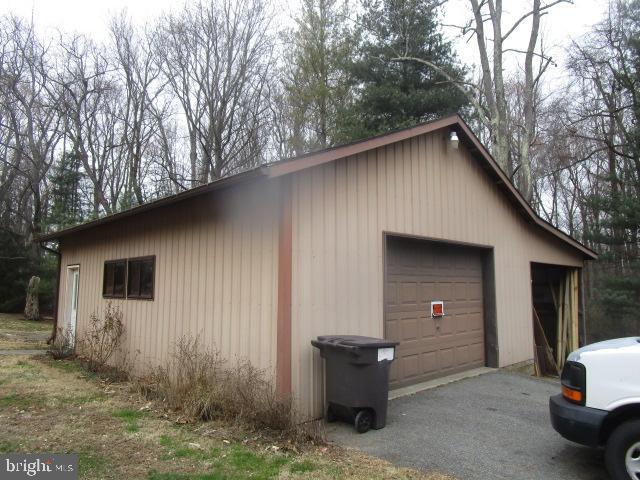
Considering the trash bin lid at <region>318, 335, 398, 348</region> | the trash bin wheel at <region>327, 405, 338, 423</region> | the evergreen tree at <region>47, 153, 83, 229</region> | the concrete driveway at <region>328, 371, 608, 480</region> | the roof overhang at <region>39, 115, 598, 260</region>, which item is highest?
the evergreen tree at <region>47, 153, 83, 229</region>

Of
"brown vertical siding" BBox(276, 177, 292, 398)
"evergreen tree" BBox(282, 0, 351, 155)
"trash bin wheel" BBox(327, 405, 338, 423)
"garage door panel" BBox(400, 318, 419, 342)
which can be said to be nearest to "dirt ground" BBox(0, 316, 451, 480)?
"brown vertical siding" BBox(276, 177, 292, 398)

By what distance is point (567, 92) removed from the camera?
20.8 m

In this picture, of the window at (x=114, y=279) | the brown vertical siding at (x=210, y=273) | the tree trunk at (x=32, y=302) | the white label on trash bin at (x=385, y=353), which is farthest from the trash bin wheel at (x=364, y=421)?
the tree trunk at (x=32, y=302)

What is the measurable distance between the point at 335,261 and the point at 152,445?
306 cm

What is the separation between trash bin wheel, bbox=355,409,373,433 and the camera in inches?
212

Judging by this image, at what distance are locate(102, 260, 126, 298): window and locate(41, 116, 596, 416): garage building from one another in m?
0.05

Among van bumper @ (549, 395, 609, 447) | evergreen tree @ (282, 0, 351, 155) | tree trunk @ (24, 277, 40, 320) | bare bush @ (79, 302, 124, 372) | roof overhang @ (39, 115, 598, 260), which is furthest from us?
tree trunk @ (24, 277, 40, 320)

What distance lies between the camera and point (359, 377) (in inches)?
210

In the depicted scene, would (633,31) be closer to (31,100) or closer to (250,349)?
(250,349)

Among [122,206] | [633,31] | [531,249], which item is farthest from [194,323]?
[633,31]

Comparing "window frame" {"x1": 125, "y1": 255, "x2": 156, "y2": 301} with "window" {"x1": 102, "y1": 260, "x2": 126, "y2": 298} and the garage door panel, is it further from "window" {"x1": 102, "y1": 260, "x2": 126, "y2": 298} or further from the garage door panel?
the garage door panel

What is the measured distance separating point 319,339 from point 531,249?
7.67 meters

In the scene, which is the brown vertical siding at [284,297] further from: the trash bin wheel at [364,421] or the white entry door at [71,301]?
the white entry door at [71,301]

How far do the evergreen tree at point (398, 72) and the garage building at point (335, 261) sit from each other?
766 centimetres
